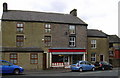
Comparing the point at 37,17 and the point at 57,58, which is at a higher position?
the point at 37,17

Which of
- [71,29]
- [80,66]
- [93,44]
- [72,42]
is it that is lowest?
[80,66]

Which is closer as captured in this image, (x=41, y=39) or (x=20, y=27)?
(x=20, y=27)

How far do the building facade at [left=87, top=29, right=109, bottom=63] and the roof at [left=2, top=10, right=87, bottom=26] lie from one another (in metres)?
3.53

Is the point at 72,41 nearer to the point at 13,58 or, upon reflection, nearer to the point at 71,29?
the point at 71,29

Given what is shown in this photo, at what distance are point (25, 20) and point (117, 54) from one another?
25577 millimetres

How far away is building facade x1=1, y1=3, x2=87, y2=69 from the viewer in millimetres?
23828

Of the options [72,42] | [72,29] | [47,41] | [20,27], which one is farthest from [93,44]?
[20,27]

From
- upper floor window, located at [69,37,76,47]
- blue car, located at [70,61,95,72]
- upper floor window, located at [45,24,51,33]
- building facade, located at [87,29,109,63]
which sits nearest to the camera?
blue car, located at [70,61,95,72]

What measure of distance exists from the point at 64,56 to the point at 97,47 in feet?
22.9

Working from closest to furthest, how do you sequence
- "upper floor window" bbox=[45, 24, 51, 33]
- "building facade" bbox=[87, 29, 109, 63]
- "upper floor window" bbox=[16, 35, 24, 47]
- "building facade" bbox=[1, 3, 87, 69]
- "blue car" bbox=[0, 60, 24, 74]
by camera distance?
1. "blue car" bbox=[0, 60, 24, 74]
2. "building facade" bbox=[1, 3, 87, 69]
3. "upper floor window" bbox=[16, 35, 24, 47]
4. "upper floor window" bbox=[45, 24, 51, 33]
5. "building facade" bbox=[87, 29, 109, 63]

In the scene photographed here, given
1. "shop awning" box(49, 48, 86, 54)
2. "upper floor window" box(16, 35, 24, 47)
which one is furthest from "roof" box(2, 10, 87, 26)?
"shop awning" box(49, 48, 86, 54)

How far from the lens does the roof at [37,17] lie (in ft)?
84.0

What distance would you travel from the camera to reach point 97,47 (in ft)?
99.1

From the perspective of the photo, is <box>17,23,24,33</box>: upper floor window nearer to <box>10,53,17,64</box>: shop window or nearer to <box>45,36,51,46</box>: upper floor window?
<box>10,53,17,64</box>: shop window
